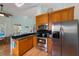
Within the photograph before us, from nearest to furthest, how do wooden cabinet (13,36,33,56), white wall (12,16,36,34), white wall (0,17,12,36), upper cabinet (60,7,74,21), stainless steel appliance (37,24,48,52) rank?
1. white wall (0,17,12,36)
2. white wall (12,16,36,34)
3. wooden cabinet (13,36,33,56)
4. stainless steel appliance (37,24,48,52)
5. upper cabinet (60,7,74,21)

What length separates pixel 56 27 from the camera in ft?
8.27

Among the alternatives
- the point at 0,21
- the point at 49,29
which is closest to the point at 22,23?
the point at 0,21

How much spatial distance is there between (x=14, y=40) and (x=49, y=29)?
1091 mm

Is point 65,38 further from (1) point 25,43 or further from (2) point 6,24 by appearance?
(2) point 6,24

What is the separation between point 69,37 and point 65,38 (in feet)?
0.32

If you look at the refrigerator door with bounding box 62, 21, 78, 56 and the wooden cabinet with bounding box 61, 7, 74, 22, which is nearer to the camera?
the refrigerator door with bounding box 62, 21, 78, 56

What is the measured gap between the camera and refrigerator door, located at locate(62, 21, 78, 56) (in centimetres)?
209

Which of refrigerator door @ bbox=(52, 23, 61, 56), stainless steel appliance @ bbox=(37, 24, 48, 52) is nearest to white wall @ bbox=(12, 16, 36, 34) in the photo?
stainless steel appliance @ bbox=(37, 24, 48, 52)

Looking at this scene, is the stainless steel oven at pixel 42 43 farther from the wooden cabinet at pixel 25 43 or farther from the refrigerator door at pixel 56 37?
the wooden cabinet at pixel 25 43

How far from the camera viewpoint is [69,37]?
87.1 inches

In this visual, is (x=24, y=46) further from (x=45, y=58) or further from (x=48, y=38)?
(x=45, y=58)

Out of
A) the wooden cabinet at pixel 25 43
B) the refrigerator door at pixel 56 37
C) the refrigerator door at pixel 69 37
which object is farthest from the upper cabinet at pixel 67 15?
the wooden cabinet at pixel 25 43

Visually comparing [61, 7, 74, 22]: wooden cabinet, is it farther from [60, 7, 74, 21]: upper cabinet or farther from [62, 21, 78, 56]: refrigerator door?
[62, 21, 78, 56]: refrigerator door

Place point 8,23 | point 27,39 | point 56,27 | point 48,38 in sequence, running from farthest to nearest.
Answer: point 48,38 → point 56,27 → point 27,39 → point 8,23
